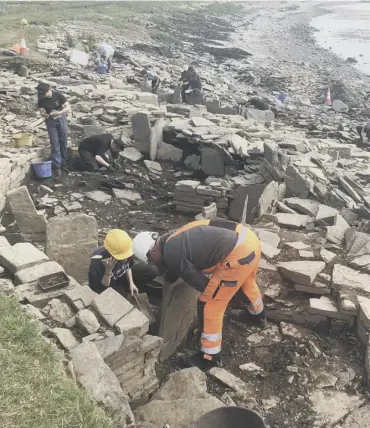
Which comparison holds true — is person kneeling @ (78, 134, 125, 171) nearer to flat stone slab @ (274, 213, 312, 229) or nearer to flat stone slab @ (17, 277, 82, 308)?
flat stone slab @ (274, 213, 312, 229)

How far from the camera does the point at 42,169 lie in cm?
872

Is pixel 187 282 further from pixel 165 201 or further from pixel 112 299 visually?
pixel 165 201

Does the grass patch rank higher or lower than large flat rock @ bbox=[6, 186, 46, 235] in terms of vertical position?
higher

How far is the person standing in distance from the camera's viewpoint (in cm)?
867

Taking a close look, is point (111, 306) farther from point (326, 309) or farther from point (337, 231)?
point (337, 231)

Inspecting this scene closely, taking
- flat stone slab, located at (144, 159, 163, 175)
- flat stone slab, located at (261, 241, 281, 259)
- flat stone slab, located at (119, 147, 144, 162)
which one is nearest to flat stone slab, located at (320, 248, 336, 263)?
flat stone slab, located at (261, 241, 281, 259)

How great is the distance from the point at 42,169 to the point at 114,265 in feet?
15.0

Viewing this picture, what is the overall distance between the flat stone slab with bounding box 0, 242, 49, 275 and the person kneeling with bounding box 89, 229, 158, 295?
2.05 ft

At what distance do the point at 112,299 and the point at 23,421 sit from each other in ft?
5.60

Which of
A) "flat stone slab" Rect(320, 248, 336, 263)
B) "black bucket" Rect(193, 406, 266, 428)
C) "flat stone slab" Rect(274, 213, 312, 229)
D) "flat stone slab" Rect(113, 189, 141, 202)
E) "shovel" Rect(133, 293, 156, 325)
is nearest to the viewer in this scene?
"black bucket" Rect(193, 406, 266, 428)

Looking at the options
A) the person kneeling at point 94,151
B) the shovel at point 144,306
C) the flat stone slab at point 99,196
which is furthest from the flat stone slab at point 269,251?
the person kneeling at point 94,151

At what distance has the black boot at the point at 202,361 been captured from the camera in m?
4.64

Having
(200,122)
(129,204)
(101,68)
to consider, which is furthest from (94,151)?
(101,68)

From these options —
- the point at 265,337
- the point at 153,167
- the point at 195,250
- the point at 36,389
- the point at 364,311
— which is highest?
the point at 36,389
